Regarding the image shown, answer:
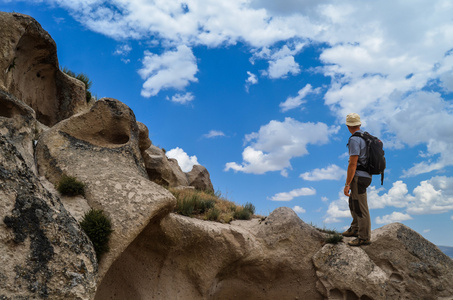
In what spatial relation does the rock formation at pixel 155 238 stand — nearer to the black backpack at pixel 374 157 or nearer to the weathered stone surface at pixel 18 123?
the weathered stone surface at pixel 18 123

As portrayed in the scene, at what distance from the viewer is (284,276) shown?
1081 centimetres

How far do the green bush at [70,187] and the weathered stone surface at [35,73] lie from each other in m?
4.26

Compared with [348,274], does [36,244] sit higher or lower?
lower

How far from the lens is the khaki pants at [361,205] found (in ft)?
32.5

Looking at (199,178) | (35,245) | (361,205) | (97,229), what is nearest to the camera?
(35,245)

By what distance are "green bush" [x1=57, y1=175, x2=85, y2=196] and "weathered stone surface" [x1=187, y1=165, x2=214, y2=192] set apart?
1357 cm

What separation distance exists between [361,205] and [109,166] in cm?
673

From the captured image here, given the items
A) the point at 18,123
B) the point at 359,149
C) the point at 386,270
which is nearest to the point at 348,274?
the point at 386,270

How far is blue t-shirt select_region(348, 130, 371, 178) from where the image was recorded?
383 inches

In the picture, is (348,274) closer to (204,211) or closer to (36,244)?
(204,211)

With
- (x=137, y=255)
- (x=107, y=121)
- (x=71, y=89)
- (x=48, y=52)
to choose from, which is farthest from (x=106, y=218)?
(x=71, y=89)

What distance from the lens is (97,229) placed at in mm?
6703

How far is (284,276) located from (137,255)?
459cm

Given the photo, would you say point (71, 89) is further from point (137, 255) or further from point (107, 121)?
point (137, 255)
